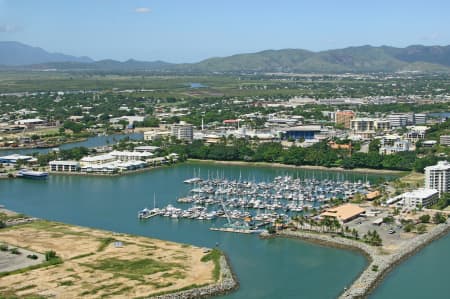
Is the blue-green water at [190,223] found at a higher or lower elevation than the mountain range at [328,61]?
lower

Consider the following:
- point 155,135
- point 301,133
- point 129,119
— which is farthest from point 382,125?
point 129,119

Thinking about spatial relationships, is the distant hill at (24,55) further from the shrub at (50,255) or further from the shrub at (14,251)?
the shrub at (50,255)

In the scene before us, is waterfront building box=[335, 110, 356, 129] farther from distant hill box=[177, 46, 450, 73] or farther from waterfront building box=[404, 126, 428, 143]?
distant hill box=[177, 46, 450, 73]

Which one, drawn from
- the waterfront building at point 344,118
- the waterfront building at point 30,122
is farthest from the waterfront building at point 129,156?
the waterfront building at point 344,118

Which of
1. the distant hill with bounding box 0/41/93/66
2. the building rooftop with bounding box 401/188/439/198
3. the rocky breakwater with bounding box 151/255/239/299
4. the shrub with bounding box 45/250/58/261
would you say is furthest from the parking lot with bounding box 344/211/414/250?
the distant hill with bounding box 0/41/93/66

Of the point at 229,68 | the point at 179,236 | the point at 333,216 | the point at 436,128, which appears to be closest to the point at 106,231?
the point at 179,236

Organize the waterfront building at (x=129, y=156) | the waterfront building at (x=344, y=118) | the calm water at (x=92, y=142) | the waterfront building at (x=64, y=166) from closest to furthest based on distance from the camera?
the waterfront building at (x=64, y=166) < the waterfront building at (x=129, y=156) < the calm water at (x=92, y=142) < the waterfront building at (x=344, y=118)
